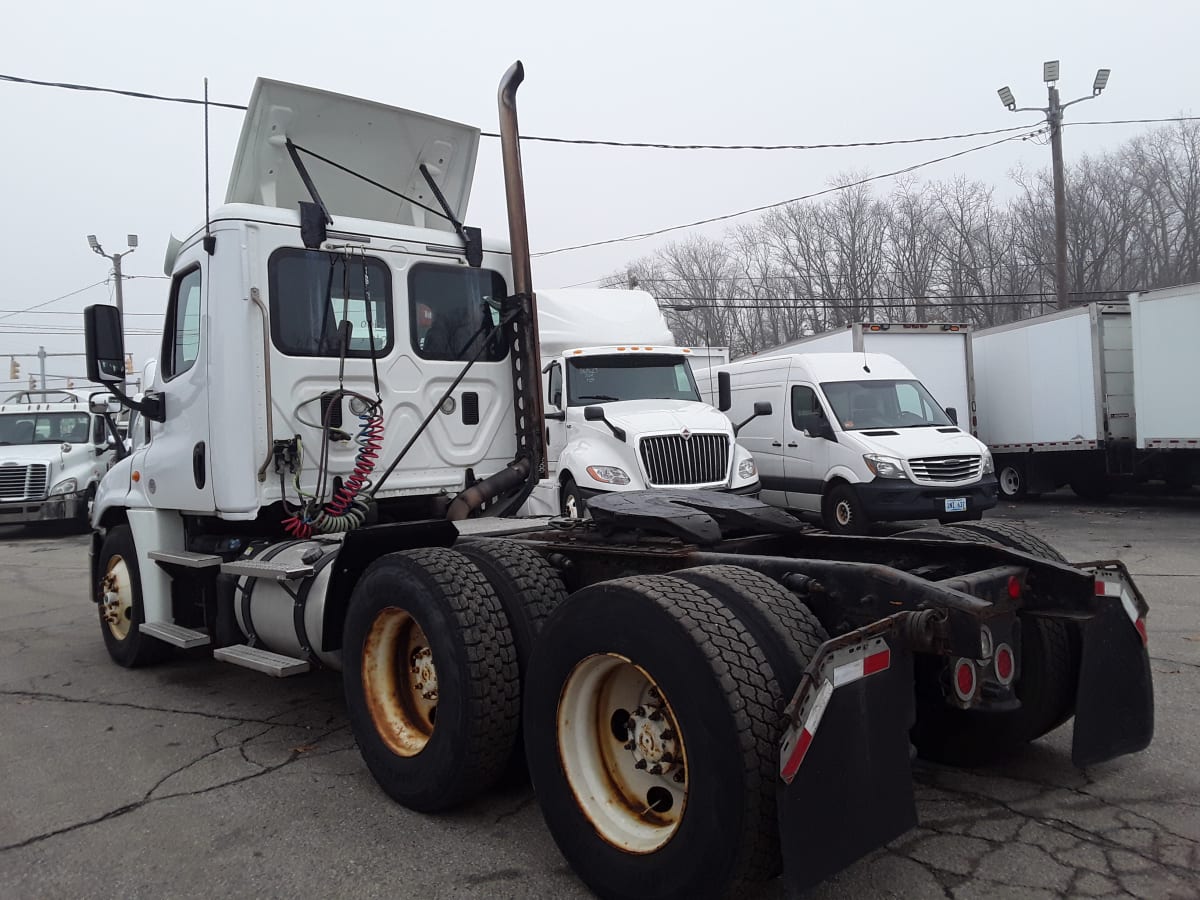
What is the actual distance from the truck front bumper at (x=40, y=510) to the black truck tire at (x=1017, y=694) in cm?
1697

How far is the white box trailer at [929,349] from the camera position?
16.1 m

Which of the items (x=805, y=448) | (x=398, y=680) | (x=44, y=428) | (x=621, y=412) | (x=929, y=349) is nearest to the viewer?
(x=398, y=680)

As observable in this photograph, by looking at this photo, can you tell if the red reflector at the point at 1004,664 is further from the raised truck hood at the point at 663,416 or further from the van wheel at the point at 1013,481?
the van wheel at the point at 1013,481

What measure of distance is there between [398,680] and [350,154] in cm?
360

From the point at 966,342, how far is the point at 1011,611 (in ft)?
48.3

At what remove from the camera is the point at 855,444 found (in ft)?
40.7

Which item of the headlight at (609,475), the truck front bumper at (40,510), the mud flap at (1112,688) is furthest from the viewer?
the truck front bumper at (40,510)

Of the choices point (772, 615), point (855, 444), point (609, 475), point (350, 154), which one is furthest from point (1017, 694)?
point (855, 444)

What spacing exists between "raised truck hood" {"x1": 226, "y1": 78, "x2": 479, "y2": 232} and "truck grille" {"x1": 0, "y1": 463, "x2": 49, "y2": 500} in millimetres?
13556

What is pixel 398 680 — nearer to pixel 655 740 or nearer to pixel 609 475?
pixel 655 740

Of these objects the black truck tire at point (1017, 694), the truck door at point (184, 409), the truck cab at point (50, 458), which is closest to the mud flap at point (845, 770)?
the black truck tire at point (1017, 694)

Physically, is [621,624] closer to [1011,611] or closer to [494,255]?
[1011,611]

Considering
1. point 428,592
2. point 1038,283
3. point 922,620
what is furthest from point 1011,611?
point 1038,283

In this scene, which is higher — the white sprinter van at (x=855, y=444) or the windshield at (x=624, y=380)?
the windshield at (x=624, y=380)
